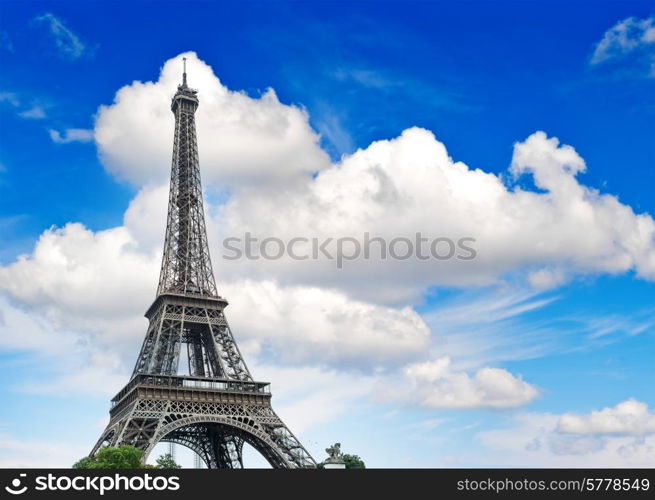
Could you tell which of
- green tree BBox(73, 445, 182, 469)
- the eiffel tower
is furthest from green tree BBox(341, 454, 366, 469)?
green tree BBox(73, 445, 182, 469)

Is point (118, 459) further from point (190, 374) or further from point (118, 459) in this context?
point (190, 374)

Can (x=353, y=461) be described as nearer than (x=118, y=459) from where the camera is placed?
No

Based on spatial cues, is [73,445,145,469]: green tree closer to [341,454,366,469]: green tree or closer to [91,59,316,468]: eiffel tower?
[91,59,316,468]: eiffel tower

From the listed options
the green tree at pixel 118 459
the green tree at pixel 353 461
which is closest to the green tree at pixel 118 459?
the green tree at pixel 118 459

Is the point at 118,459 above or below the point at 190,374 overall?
below

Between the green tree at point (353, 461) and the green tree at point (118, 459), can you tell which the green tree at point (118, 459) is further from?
the green tree at point (353, 461)

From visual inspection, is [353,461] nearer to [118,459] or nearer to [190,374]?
[190,374]

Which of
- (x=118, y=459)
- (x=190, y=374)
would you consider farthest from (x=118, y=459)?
(x=190, y=374)
